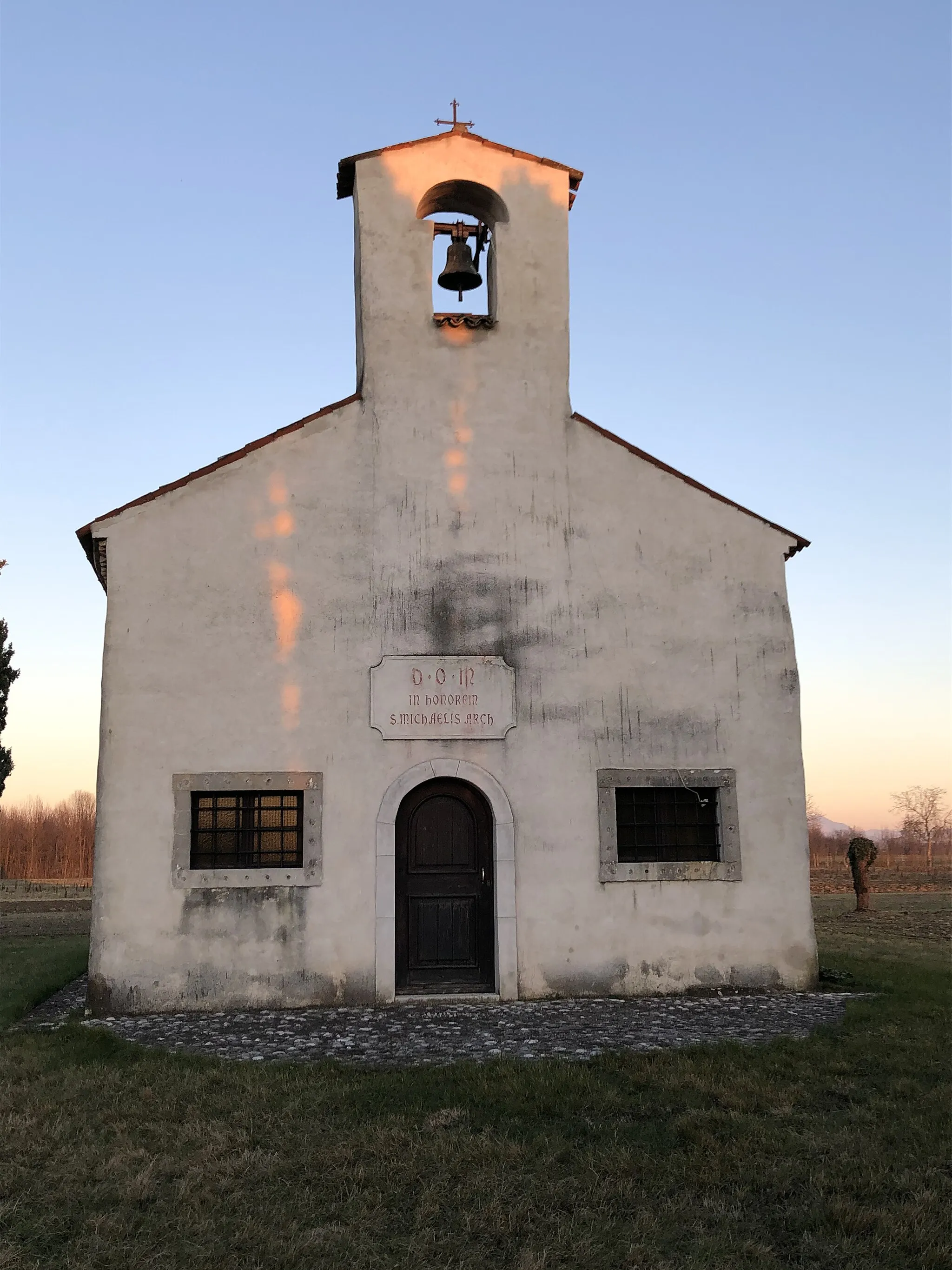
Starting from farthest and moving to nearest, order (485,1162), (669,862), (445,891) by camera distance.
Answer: (669,862) < (445,891) < (485,1162)

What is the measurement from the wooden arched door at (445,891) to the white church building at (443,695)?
3 cm

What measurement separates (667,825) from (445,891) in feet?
8.18

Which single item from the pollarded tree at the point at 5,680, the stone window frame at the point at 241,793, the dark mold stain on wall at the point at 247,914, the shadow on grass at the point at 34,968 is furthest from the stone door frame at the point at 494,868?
the pollarded tree at the point at 5,680

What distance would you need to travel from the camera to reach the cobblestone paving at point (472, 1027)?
7.68 meters

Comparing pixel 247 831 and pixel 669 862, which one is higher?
pixel 247 831

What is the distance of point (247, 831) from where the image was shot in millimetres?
10242

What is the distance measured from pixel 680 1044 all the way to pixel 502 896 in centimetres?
288

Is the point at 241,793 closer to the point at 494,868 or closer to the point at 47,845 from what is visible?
the point at 494,868

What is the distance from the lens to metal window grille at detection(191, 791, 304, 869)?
33.5 feet

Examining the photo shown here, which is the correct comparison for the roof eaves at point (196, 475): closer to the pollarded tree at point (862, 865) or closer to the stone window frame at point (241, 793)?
the stone window frame at point (241, 793)

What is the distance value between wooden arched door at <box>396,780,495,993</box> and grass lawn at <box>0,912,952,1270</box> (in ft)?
10.7

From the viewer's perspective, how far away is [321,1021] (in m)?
9.08

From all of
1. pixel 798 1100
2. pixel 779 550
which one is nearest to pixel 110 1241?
pixel 798 1100

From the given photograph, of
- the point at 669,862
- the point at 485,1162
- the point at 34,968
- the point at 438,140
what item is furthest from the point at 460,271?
the point at 34,968
